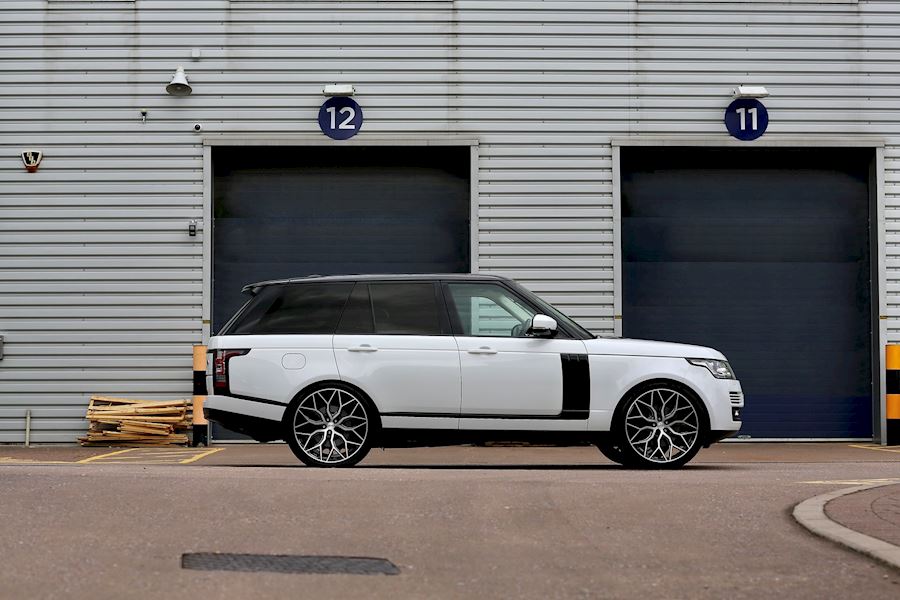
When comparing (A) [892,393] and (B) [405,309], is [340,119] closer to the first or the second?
(B) [405,309]

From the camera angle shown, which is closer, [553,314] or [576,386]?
[576,386]

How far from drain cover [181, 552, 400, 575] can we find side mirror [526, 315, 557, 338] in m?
5.13

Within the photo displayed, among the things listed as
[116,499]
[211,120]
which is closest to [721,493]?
[116,499]

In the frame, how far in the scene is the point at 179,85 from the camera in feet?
61.1

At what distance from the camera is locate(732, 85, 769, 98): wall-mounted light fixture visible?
18797mm

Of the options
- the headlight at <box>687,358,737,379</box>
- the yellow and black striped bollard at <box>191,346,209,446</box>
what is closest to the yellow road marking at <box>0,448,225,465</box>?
the yellow and black striped bollard at <box>191,346,209,446</box>

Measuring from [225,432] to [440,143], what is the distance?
456cm

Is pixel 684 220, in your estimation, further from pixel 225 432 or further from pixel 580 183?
pixel 225 432

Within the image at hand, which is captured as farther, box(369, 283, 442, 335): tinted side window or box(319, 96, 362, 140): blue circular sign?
box(319, 96, 362, 140): blue circular sign

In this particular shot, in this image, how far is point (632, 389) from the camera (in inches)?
487

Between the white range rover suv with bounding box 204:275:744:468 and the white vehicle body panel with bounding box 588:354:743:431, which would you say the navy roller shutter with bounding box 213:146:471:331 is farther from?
the white vehicle body panel with bounding box 588:354:743:431

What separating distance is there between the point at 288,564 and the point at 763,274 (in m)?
13.0

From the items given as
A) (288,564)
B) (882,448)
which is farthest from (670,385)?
(882,448)

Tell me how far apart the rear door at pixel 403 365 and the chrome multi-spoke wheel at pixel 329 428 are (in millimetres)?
191
